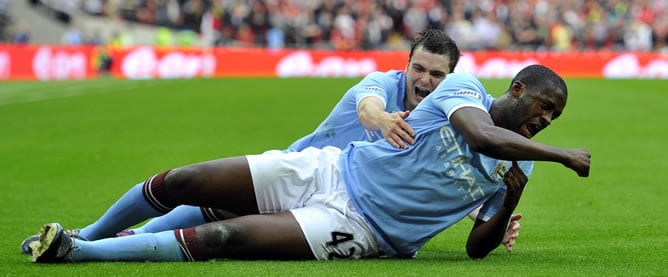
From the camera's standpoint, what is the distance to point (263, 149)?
1656 centimetres

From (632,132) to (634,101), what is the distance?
712 cm

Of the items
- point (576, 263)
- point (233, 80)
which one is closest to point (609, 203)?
point (576, 263)

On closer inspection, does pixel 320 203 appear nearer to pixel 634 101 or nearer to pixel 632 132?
pixel 632 132

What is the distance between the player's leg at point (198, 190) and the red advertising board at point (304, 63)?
33.0 metres

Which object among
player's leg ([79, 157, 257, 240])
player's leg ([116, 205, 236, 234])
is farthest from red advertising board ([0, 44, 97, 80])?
player's leg ([79, 157, 257, 240])

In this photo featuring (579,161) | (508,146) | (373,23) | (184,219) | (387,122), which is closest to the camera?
(579,161)

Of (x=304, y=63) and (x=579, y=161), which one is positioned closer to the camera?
(x=579, y=161)

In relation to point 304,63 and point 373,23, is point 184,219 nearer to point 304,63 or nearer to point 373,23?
point 304,63

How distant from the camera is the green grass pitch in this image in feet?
22.2

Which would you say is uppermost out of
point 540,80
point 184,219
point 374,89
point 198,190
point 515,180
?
point 540,80

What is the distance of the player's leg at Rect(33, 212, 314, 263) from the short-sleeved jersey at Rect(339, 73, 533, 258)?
1.70 ft

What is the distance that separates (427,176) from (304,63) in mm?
36178

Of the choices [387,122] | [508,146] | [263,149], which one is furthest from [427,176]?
[263,149]

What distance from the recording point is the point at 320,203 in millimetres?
6930
